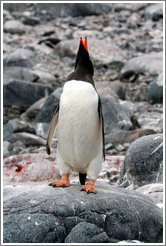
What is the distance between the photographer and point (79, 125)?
3998mm

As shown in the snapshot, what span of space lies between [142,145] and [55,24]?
751 inches

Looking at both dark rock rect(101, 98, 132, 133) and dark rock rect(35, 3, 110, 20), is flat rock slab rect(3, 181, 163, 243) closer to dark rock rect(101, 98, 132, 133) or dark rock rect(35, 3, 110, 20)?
dark rock rect(101, 98, 132, 133)

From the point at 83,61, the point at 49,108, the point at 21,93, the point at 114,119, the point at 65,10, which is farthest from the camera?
the point at 65,10

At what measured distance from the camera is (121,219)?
3686 millimetres

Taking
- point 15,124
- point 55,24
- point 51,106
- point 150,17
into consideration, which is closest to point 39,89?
point 51,106

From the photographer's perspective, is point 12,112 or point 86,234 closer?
point 86,234

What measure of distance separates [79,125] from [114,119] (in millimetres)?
5187

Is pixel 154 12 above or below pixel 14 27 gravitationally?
above

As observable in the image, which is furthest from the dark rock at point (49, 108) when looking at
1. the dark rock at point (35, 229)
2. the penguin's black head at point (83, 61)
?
the dark rock at point (35, 229)

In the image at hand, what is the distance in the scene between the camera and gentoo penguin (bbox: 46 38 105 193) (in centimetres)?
397

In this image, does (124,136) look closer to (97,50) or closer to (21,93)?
(21,93)

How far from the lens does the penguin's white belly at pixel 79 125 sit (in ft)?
13.0

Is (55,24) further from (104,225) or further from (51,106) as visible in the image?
(104,225)

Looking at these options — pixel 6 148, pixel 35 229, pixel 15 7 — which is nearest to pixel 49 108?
pixel 6 148
